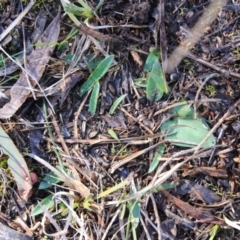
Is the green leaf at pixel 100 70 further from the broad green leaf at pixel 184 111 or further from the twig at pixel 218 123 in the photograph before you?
the twig at pixel 218 123

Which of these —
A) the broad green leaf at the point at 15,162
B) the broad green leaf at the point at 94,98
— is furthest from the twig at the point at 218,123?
the broad green leaf at the point at 15,162

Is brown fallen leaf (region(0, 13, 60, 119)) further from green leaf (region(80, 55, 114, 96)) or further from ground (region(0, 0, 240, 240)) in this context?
green leaf (region(80, 55, 114, 96))

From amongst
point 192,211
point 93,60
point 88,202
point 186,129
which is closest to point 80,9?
point 93,60

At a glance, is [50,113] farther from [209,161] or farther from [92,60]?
[209,161]

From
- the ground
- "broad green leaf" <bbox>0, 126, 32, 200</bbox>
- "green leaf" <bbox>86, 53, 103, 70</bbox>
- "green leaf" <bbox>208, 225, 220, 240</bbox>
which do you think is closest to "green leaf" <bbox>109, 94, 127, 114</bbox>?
the ground

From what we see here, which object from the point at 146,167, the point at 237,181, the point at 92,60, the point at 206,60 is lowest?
the point at 237,181

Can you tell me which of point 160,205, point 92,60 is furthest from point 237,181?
point 92,60

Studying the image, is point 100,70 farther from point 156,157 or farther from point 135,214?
point 135,214
